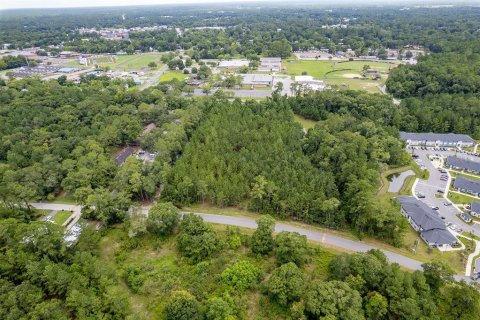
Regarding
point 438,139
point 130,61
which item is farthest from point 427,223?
point 130,61

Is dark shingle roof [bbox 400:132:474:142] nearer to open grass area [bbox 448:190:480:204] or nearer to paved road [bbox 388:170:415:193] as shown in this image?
paved road [bbox 388:170:415:193]

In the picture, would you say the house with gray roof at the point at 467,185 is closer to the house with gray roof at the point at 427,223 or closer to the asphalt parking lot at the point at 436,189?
the asphalt parking lot at the point at 436,189

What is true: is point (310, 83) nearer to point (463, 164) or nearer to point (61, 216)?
point (463, 164)

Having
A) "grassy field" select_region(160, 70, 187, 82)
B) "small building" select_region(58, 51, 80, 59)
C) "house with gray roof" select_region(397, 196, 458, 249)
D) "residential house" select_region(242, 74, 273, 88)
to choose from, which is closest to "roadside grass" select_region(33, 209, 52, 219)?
"house with gray roof" select_region(397, 196, 458, 249)

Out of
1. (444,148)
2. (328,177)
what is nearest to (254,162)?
(328,177)

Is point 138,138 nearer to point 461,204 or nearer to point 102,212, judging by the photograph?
point 102,212

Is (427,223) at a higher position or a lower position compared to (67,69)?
lower

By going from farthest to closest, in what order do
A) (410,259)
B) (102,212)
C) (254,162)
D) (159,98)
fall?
(159,98)
(254,162)
(102,212)
(410,259)
